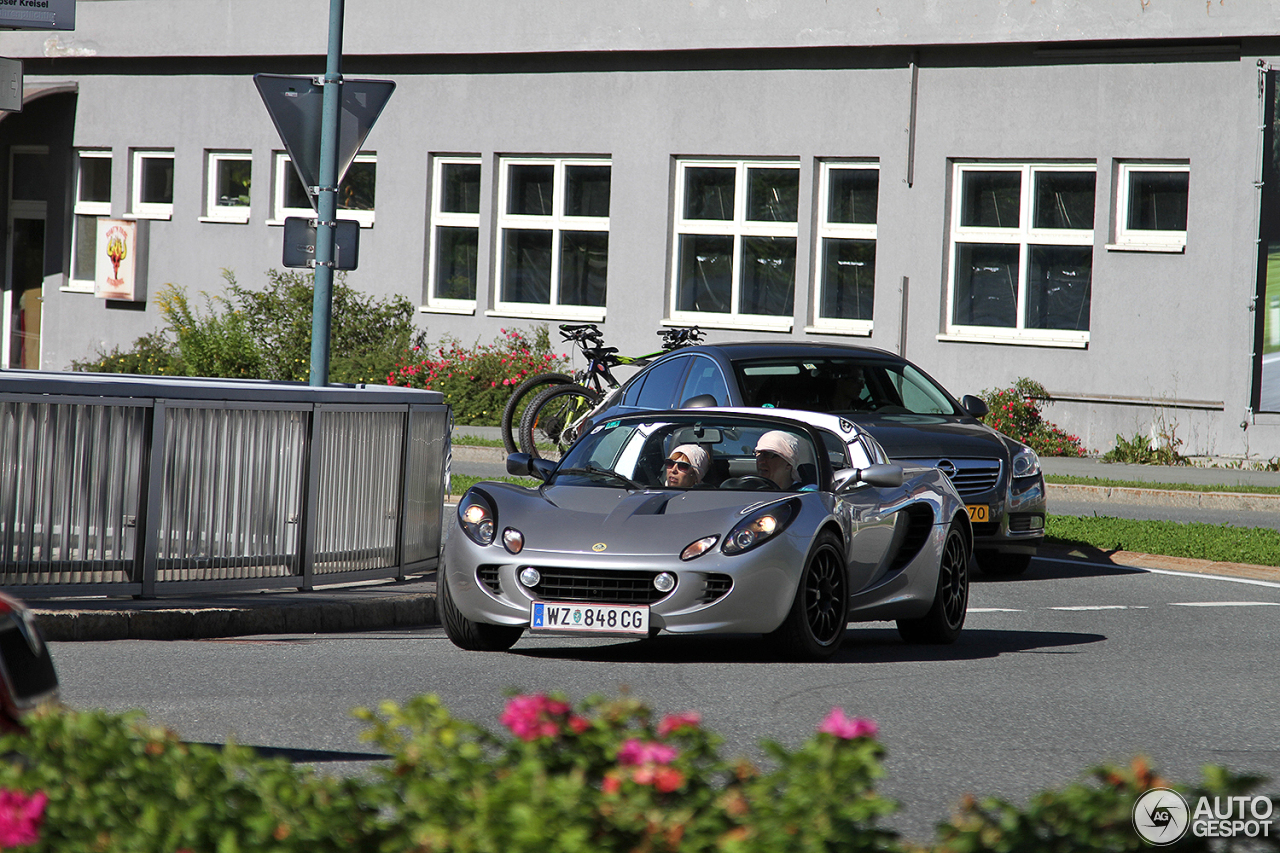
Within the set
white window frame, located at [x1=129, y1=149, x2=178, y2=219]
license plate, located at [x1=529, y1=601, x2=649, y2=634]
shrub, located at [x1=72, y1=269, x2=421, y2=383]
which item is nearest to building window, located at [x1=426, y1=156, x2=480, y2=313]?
shrub, located at [x1=72, y1=269, x2=421, y2=383]

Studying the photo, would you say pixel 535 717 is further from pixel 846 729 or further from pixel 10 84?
pixel 10 84

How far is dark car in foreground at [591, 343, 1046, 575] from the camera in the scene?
490 inches

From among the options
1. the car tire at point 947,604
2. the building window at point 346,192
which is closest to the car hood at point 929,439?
the car tire at point 947,604

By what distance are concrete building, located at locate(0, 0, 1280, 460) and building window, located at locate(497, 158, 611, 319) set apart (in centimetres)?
4

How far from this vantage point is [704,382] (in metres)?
13.0

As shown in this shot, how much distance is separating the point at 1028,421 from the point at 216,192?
46.2 ft

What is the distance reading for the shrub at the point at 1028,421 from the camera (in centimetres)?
2186

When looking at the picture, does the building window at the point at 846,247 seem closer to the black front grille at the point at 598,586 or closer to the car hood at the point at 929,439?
the car hood at the point at 929,439

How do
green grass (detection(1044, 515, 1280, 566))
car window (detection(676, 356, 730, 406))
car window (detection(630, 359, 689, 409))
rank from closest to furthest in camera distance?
1. car window (detection(676, 356, 730, 406))
2. car window (detection(630, 359, 689, 409))
3. green grass (detection(1044, 515, 1280, 566))

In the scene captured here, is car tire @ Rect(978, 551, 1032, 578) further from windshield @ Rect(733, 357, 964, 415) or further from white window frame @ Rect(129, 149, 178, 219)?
white window frame @ Rect(129, 149, 178, 219)

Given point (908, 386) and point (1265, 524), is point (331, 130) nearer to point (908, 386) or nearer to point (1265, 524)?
point (908, 386)

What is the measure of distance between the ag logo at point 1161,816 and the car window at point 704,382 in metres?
9.64

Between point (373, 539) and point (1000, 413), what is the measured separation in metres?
12.5

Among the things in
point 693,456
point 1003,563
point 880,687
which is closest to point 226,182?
point 1003,563
